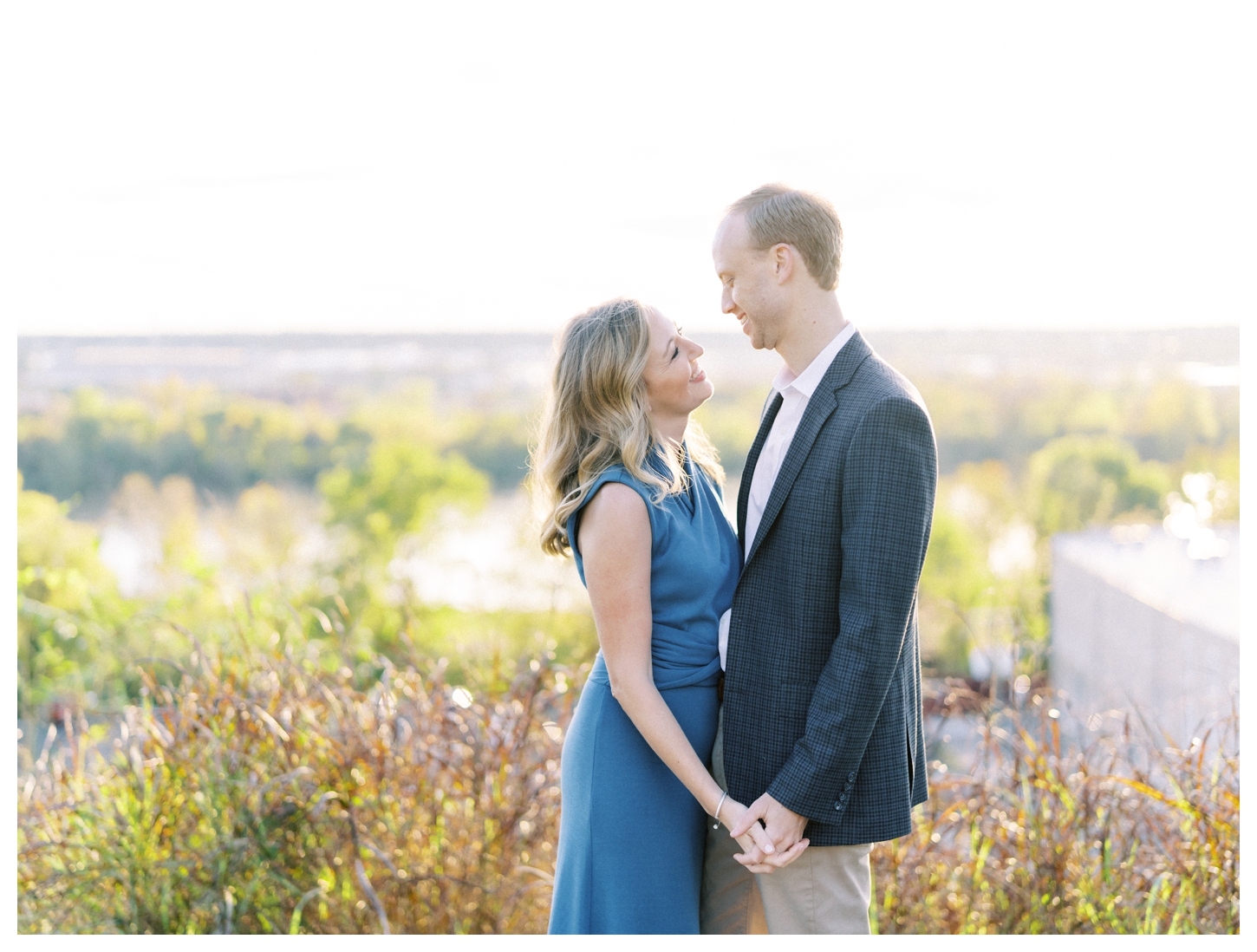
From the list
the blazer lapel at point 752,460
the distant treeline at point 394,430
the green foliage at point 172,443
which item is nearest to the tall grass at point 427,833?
the blazer lapel at point 752,460

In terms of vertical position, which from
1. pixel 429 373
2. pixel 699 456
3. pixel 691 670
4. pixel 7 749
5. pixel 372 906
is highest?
pixel 429 373

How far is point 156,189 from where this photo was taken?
575cm

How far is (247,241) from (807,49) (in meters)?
4.84

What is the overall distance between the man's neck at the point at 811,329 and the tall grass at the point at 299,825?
1.31 m

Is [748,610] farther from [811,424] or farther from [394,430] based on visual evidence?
[394,430]

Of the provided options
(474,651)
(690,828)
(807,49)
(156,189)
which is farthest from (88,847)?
(156,189)

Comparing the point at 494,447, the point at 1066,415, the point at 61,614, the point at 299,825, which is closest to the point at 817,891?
the point at 299,825

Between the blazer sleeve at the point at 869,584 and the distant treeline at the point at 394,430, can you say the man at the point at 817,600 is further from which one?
the distant treeline at the point at 394,430

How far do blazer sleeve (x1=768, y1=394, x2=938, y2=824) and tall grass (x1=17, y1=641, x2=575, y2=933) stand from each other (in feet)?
3.81

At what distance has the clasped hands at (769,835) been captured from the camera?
1577mm

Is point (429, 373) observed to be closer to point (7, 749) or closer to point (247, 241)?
point (247, 241)

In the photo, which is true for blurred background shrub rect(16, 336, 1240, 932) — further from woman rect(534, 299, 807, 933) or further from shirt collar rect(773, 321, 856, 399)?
shirt collar rect(773, 321, 856, 399)

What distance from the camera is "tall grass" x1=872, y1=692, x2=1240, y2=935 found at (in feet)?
7.56

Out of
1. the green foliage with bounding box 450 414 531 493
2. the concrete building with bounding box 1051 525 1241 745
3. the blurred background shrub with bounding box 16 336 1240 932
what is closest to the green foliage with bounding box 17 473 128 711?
the blurred background shrub with bounding box 16 336 1240 932
